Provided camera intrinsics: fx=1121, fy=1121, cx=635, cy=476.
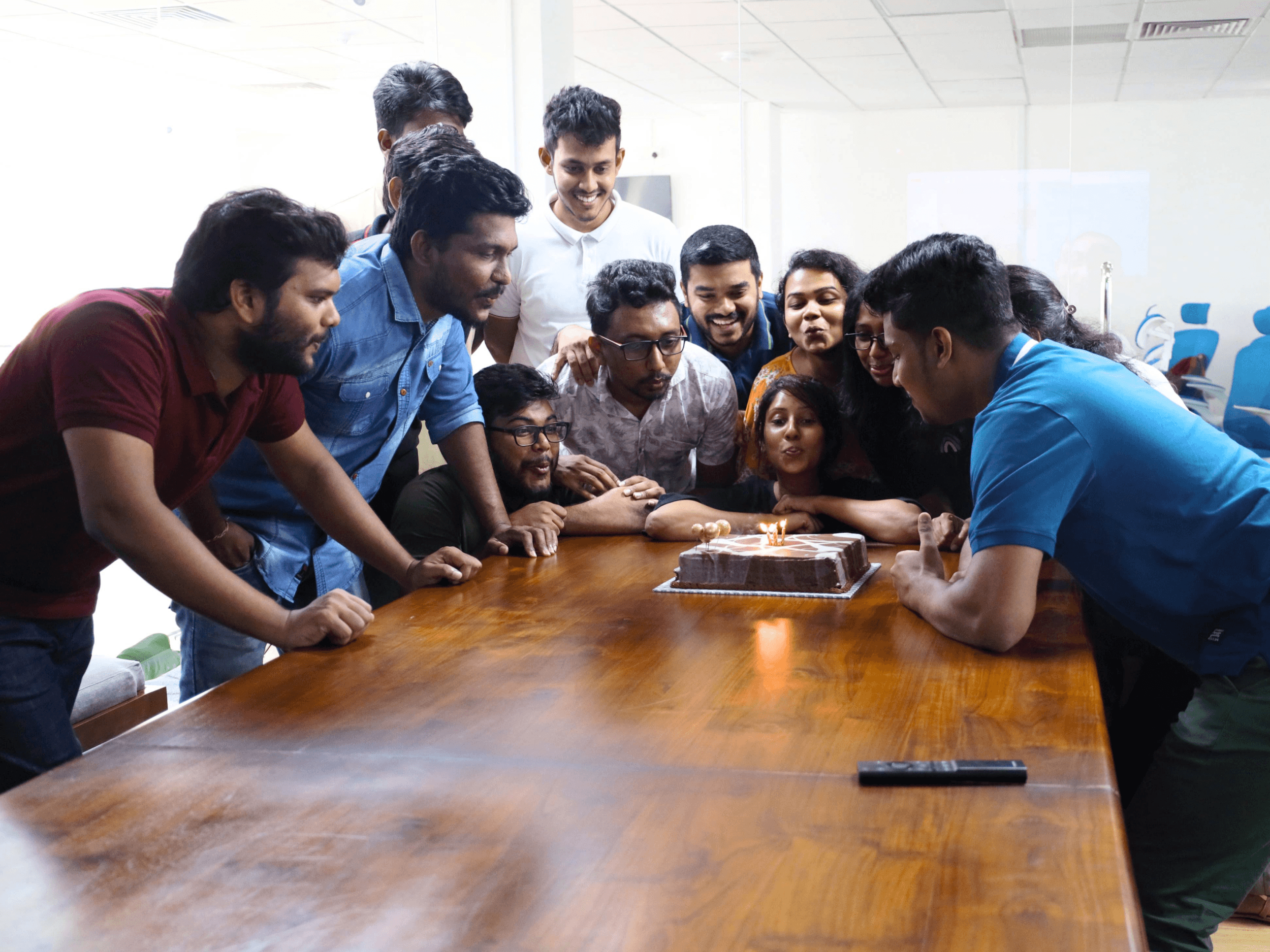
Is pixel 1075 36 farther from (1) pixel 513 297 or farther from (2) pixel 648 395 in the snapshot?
(2) pixel 648 395

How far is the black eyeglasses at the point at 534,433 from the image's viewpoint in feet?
9.14

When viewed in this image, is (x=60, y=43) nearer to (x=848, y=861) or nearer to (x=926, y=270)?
(x=926, y=270)

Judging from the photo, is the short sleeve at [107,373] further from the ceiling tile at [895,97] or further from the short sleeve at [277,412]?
the ceiling tile at [895,97]

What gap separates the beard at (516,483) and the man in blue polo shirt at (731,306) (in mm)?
595

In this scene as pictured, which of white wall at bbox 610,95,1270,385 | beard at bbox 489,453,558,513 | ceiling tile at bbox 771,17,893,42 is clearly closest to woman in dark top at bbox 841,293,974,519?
beard at bbox 489,453,558,513

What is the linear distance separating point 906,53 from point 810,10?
1.83ft

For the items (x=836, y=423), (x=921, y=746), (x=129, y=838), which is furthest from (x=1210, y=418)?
(x=129, y=838)

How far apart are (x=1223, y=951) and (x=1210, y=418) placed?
3.74 metres

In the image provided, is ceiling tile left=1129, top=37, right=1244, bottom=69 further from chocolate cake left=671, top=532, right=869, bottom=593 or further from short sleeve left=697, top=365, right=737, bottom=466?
chocolate cake left=671, top=532, right=869, bottom=593

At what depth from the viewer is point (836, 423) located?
2805 mm

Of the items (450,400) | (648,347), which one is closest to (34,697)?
(450,400)

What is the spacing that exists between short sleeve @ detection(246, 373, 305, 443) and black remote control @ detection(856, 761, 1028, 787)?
1.29 m

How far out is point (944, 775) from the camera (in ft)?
3.92

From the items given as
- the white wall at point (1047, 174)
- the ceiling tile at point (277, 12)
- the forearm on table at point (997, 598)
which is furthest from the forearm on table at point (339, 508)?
the ceiling tile at point (277, 12)
